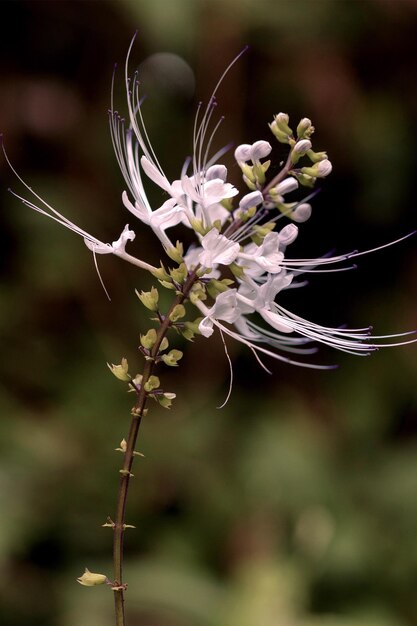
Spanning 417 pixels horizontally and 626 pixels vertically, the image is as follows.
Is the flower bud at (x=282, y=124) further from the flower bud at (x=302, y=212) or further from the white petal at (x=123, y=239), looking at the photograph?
the white petal at (x=123, y=239)

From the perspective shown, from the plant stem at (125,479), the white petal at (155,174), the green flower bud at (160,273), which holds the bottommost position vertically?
the plant stem at (125,479)

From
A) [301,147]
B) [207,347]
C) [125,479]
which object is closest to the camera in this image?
[125,479]

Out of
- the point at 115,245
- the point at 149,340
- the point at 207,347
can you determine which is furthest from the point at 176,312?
the point at 207,347

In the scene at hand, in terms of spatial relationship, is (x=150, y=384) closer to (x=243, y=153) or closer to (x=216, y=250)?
(x=216, y=250)

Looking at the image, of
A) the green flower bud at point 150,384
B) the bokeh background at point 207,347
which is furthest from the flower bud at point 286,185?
the bokeh background at point 207,347

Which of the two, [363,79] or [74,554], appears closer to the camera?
[74,554]

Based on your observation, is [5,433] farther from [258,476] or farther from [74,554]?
[258,476]

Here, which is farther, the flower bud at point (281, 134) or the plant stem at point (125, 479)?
the flower bud at point (281, 134)

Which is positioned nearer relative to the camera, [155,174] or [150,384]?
[150,384]

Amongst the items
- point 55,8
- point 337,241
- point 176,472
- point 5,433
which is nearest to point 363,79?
point 337,241
